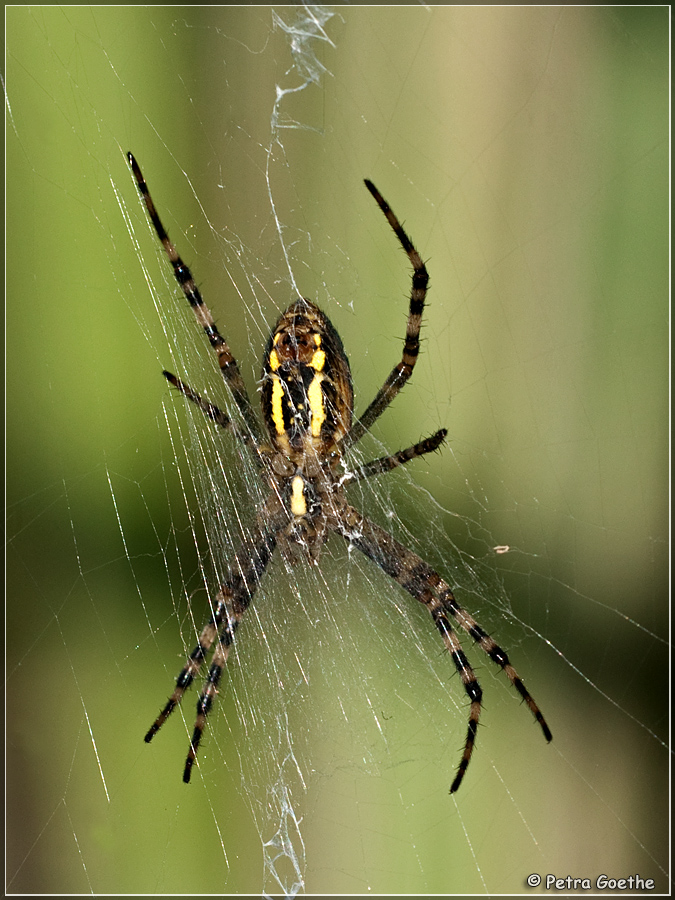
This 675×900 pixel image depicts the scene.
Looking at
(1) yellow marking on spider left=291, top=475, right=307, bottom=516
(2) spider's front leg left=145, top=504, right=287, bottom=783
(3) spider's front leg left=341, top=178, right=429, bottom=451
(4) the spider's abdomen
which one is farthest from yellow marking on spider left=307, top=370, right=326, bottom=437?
(2) spider's front leg left=145, top=504, right=287, bottom=783

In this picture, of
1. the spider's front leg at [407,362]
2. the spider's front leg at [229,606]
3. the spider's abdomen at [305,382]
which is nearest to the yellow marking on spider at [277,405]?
the spider's abdomen at [305,382]

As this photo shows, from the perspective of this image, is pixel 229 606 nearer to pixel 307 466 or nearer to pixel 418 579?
pixel 307 466

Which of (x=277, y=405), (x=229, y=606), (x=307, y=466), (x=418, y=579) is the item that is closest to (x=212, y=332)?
(x=277, y=405)

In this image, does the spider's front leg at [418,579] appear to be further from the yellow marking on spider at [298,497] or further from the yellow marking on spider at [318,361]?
the yellow marking on spider at [318,361]

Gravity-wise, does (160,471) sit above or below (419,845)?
above

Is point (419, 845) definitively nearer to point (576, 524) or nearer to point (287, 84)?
point (576, 524)

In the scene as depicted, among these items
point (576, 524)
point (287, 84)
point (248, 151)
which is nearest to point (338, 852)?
point (576, 524)
